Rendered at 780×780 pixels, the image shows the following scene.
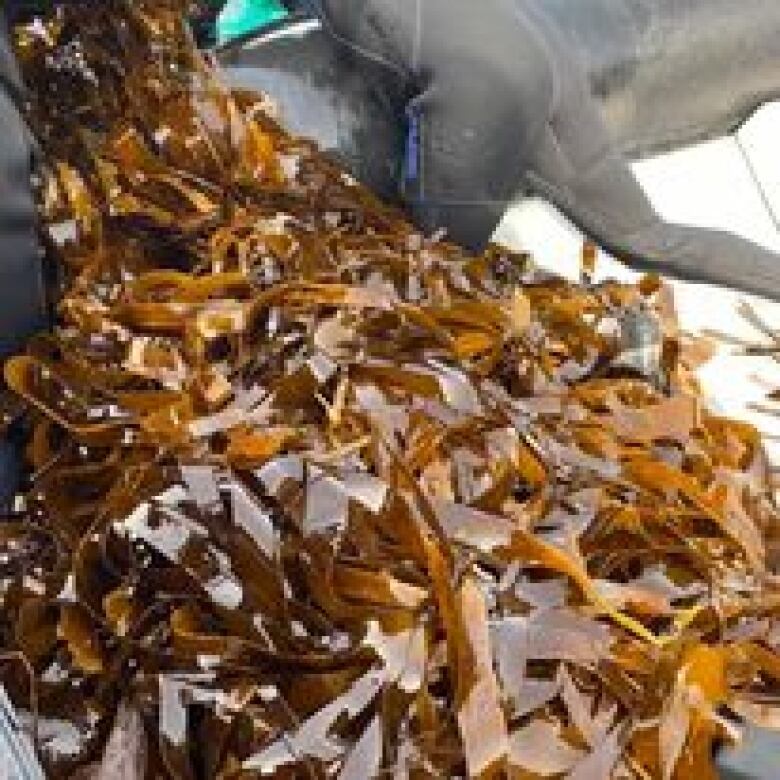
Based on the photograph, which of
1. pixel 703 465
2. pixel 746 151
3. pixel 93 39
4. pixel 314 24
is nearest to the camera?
pixel 703 465

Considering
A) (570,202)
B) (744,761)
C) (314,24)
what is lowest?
(744,761)

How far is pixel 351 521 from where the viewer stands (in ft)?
3.86

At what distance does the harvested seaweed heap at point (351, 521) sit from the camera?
1.12 meters

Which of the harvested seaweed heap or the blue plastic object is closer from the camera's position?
the harvested seaweed heap

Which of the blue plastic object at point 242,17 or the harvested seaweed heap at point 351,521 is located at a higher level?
the blue plastic object at point 242,17

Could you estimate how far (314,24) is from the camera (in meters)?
1.92

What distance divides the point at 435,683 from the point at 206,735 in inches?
6.3

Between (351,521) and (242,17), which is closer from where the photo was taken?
(351,521)

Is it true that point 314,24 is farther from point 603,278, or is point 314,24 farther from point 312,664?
point 312,664

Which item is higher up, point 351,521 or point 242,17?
point 242,17

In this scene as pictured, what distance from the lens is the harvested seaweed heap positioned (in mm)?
1118

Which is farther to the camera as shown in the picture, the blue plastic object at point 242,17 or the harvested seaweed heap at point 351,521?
the blue plastic object at point 242,17

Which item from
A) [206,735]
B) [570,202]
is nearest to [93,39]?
[570,202]

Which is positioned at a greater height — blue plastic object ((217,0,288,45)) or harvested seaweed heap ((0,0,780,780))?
blue plastic object ((217,0,288,45))
